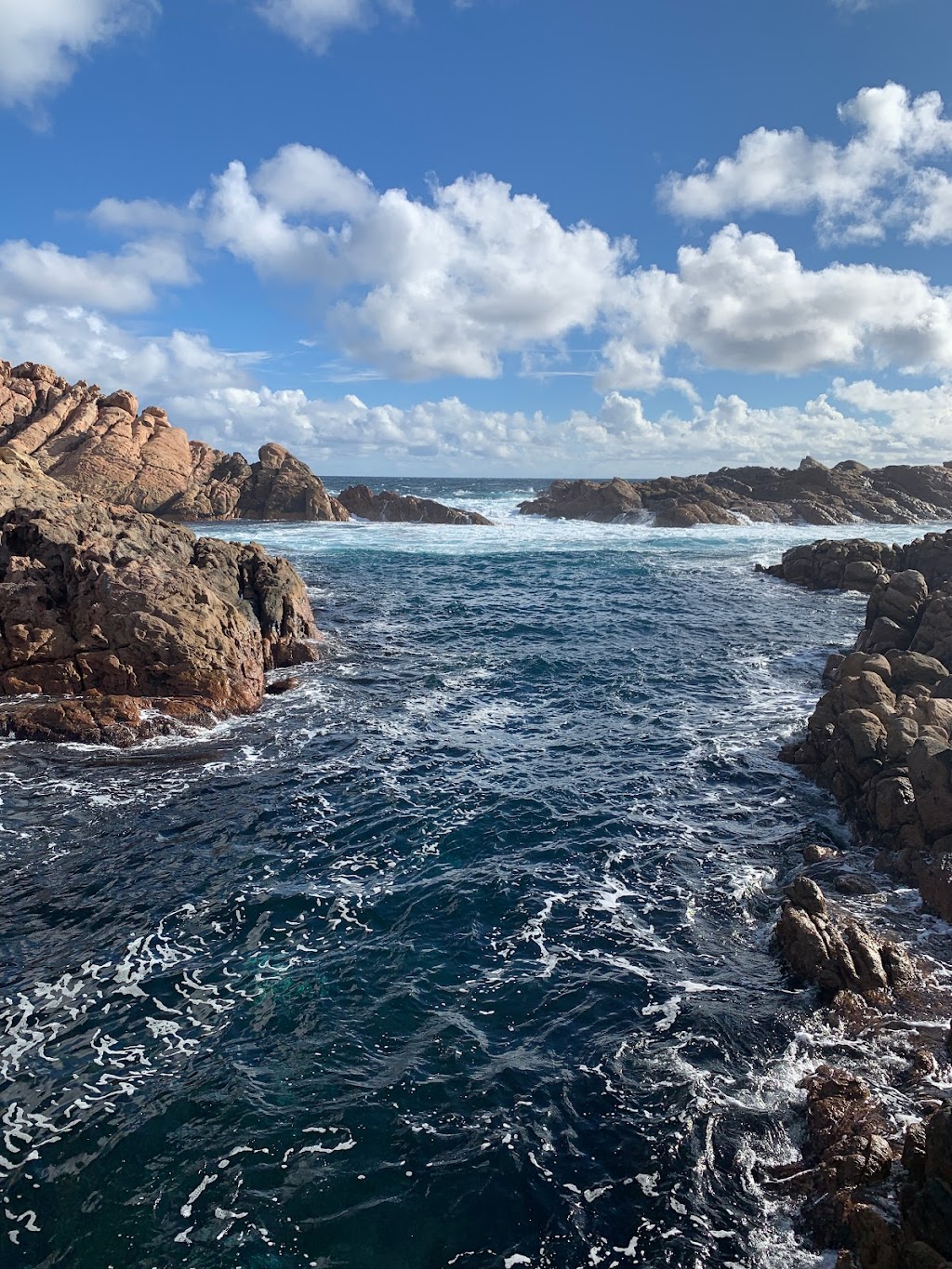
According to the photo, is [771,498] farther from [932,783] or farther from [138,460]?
[932,783]

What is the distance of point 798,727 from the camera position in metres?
21.1

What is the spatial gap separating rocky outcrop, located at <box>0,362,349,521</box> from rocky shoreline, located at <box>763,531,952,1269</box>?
68675mm

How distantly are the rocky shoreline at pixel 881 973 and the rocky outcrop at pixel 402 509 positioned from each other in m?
67.9

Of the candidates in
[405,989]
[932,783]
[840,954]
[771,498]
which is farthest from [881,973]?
[771,498]

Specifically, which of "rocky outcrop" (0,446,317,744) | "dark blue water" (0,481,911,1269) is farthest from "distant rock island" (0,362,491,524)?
"dark blue water" (0,481,911,1269)

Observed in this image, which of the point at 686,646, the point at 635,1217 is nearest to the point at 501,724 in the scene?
the point at 686,646

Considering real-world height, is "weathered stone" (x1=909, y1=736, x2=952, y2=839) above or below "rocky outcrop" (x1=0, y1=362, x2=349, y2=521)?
below

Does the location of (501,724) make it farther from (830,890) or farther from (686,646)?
(686,646)

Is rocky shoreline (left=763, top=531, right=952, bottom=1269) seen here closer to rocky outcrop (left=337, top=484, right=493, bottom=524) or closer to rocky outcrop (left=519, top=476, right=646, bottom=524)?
rocky outcrop (left=337, top=484, right=493, bottom=524)

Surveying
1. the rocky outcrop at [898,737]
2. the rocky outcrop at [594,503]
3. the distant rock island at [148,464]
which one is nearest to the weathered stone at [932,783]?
the rocky outcrop at [898,737]

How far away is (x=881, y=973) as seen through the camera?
1045cm

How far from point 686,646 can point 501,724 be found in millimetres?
12520

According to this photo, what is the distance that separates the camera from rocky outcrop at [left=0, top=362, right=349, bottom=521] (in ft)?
229

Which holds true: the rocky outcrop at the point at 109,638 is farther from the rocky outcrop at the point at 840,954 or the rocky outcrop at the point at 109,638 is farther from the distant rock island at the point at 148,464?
the distant rock island at the point at 148,464
